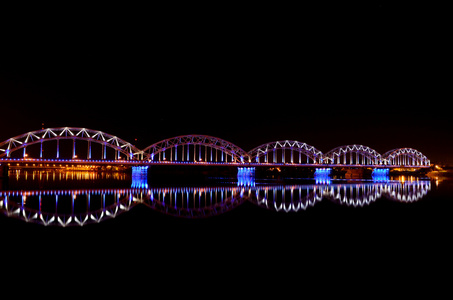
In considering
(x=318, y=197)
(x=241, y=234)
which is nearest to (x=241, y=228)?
(x=241, y=234)

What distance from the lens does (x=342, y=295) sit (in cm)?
520

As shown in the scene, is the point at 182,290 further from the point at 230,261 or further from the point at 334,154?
the point at 334,154

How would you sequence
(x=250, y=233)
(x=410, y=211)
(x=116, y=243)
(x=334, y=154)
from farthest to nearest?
(x=334, y=154) → (x=410, y=211) → (x=250, y=233) → (x=116, y=243)

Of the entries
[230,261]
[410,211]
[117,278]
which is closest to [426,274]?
[230,261]

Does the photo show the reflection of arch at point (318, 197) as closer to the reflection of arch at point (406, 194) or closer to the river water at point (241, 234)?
the reflection of arch at point (406, 194)

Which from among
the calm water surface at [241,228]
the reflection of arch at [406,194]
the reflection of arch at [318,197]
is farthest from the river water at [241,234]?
the reflection of arch at [406,194]

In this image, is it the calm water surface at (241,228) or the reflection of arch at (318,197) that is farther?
the reflection of arch at (318,197)

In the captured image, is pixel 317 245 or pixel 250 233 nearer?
pixel 317 245

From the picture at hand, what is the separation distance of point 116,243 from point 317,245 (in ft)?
16.1

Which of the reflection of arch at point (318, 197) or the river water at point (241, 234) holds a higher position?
the river water at point (241, 234)

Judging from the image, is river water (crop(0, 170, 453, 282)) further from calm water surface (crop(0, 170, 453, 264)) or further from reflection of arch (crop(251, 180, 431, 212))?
reflection of arch (crop(251, 180, 431, 212))

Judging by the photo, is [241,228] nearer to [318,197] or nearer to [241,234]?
[241,234]

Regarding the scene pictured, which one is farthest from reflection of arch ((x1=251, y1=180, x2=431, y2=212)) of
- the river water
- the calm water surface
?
the river water

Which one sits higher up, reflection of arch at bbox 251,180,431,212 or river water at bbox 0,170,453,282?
river water at bbox 0,170,453,282
